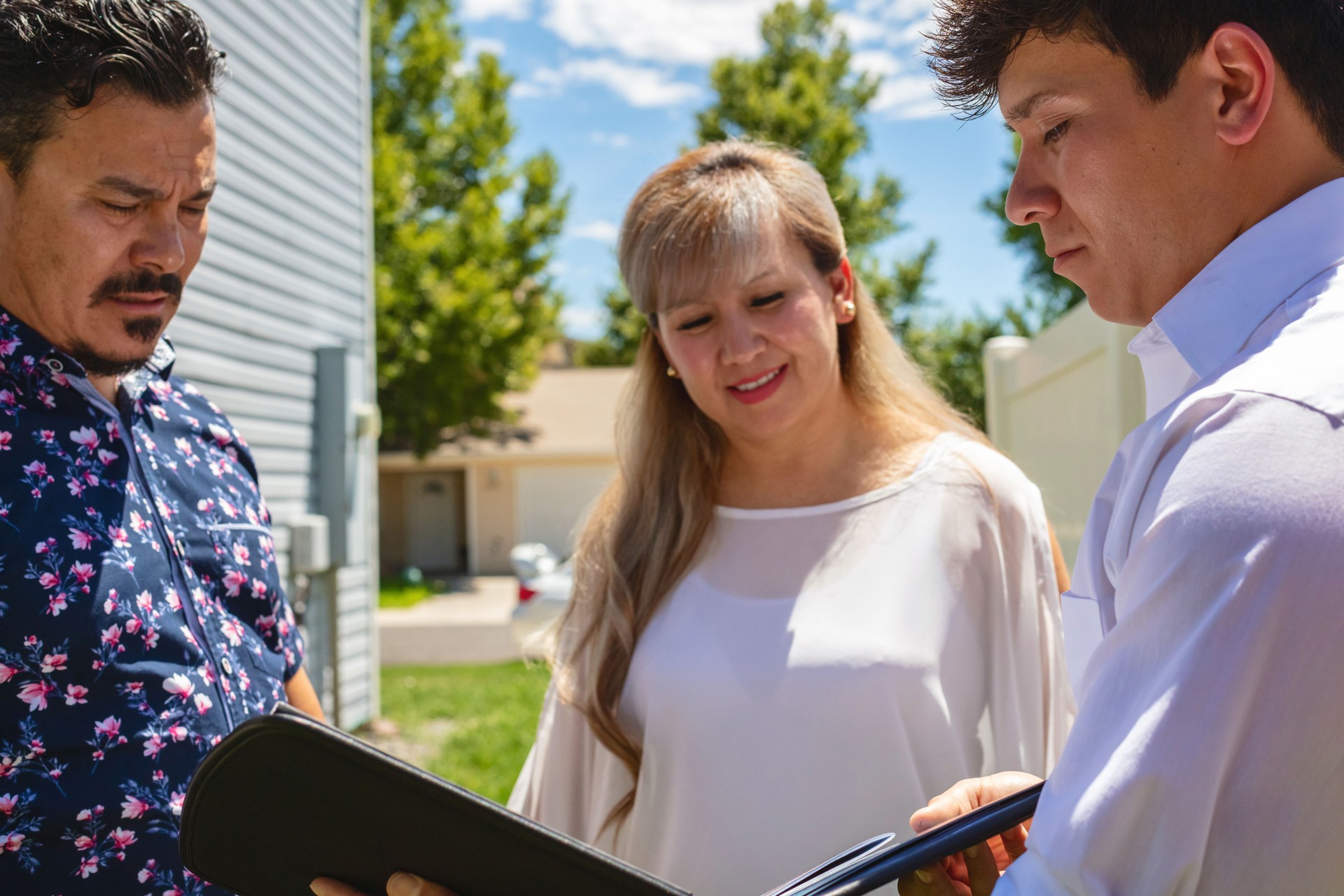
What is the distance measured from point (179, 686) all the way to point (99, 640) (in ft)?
0.47

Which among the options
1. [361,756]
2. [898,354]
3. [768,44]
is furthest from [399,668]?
[768,44]

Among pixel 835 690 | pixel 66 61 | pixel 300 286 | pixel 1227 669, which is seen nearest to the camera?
pixel 1227 669

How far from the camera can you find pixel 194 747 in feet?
5.44

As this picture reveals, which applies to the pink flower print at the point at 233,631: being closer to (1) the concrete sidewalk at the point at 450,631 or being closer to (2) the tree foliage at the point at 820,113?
(1) the concrete sidewalk at the point at 450,631

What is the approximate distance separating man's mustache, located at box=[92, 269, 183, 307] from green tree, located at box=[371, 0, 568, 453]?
1858cm

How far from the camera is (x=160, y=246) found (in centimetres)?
174

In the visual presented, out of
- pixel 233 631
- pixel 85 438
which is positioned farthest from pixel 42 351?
pixel 233 631

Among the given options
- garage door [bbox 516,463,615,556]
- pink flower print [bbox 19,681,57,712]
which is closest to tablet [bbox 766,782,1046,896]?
pink flower print [bbox 19,681,57,712]

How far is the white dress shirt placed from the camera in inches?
30.8

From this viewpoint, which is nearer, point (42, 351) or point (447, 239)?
point (42, 351)

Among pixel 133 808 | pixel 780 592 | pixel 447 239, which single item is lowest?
pixel 133 808

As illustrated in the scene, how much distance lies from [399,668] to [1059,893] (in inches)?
451

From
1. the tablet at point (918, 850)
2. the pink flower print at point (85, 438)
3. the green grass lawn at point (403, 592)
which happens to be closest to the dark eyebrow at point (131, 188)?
the pink flower print at point (85, 438)

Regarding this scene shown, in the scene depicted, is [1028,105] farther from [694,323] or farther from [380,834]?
[694,323]
